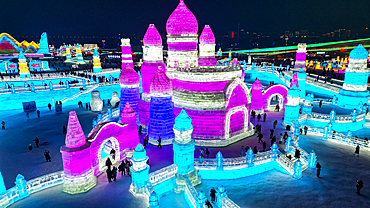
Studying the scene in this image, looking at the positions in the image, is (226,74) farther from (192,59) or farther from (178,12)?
(178,12)

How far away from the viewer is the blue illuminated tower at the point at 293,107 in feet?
72.1

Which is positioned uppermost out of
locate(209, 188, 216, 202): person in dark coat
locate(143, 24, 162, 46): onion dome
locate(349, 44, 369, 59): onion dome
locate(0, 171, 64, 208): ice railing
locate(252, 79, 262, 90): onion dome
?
locate(143, 24, 162, 46): onion dome

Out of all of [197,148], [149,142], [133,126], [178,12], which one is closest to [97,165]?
[133,126]

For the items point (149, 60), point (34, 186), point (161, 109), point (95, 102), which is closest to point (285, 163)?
point (161, 109)

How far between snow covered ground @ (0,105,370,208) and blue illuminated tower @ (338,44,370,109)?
11.4m

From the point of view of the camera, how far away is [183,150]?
12.9 metres

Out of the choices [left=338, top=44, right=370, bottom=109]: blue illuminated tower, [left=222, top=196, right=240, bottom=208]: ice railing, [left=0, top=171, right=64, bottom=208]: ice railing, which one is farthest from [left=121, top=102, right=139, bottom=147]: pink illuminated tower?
[left=338, top=44, right=370, bottom=109]: blue illuminated tower

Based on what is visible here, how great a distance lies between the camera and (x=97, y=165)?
1359 cm

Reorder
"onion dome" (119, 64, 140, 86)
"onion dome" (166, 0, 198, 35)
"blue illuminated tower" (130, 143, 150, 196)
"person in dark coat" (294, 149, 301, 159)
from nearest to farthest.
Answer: "blue illuminated tower" (130, 143, 150, 196), "person in dark coat" (294, 149, 301, 159), "onion dome" (166, 0, 198, 35), "onion dome" (119, 64, 140, 86)

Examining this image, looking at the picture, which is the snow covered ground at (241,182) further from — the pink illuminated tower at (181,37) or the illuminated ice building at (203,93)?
the pink illuminated tower at (181,37)

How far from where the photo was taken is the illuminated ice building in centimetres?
1698

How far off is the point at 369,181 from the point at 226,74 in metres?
10.8

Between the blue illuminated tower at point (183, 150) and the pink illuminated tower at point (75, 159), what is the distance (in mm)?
4734

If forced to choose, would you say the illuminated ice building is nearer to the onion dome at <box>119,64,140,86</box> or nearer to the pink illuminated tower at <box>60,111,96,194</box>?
the onion dome at <box>119,64,140,86</box>
